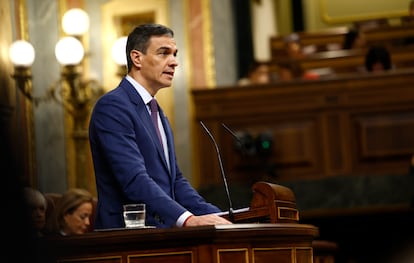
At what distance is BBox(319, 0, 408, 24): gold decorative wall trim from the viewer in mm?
17031

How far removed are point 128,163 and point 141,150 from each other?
0.61ft

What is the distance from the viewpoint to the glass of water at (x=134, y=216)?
10.2 ft

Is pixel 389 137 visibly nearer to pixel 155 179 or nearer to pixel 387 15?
pixel 155 179

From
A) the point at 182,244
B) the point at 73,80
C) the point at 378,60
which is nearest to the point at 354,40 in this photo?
the point at 378,60

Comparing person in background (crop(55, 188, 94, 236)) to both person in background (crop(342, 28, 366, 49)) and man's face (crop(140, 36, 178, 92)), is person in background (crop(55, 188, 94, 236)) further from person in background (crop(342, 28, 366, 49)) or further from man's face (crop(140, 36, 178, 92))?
person in background (crop(342, 28, 366, 49))

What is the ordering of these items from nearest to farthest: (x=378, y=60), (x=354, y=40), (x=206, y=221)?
(x=206, y=221)
(x=378, y=60)
(x=354, y=40)

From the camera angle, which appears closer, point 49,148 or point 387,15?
point 49,148

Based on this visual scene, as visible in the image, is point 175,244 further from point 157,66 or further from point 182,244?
point 157,66

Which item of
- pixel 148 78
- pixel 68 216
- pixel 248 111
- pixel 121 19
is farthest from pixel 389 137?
pixel 148 78

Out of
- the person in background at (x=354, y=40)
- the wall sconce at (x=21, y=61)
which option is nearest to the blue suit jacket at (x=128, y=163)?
the wall sconce at (x=21, y=61)

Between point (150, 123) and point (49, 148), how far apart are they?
6.77 metres

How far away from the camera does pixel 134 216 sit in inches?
123

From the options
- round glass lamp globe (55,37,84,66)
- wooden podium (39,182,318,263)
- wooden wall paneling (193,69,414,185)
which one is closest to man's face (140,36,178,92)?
wooden podium (39,182,318,263)

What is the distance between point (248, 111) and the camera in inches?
367
